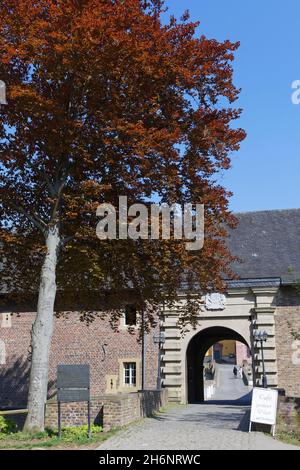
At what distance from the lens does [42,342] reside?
1342 cm

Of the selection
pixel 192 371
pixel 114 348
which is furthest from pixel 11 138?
pixel 192 371

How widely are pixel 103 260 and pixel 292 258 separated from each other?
13.5 m

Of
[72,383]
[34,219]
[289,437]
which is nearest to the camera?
[72,383]

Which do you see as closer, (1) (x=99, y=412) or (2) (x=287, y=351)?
(1) (x=99, y=412)

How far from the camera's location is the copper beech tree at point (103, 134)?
12906 mm

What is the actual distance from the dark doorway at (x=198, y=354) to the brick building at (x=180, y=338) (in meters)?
0.53

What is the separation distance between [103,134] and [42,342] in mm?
5413

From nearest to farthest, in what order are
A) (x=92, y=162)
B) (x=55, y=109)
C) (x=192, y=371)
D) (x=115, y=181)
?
(x=55, y=109) < (x=92, y=162) < (x=115, y=181) < (x=192, y=371)

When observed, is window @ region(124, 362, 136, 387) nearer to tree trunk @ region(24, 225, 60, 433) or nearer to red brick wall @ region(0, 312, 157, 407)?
red brick wall @ region(0, 312, 157, 407)

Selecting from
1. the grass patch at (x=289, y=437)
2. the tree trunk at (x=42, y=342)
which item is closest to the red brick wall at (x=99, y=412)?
the tree trunk at (x=42, y=342)

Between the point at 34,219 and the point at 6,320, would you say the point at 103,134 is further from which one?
the point at 6,320

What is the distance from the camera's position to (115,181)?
48.4 feet

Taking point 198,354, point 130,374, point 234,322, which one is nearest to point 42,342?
point 130,374
